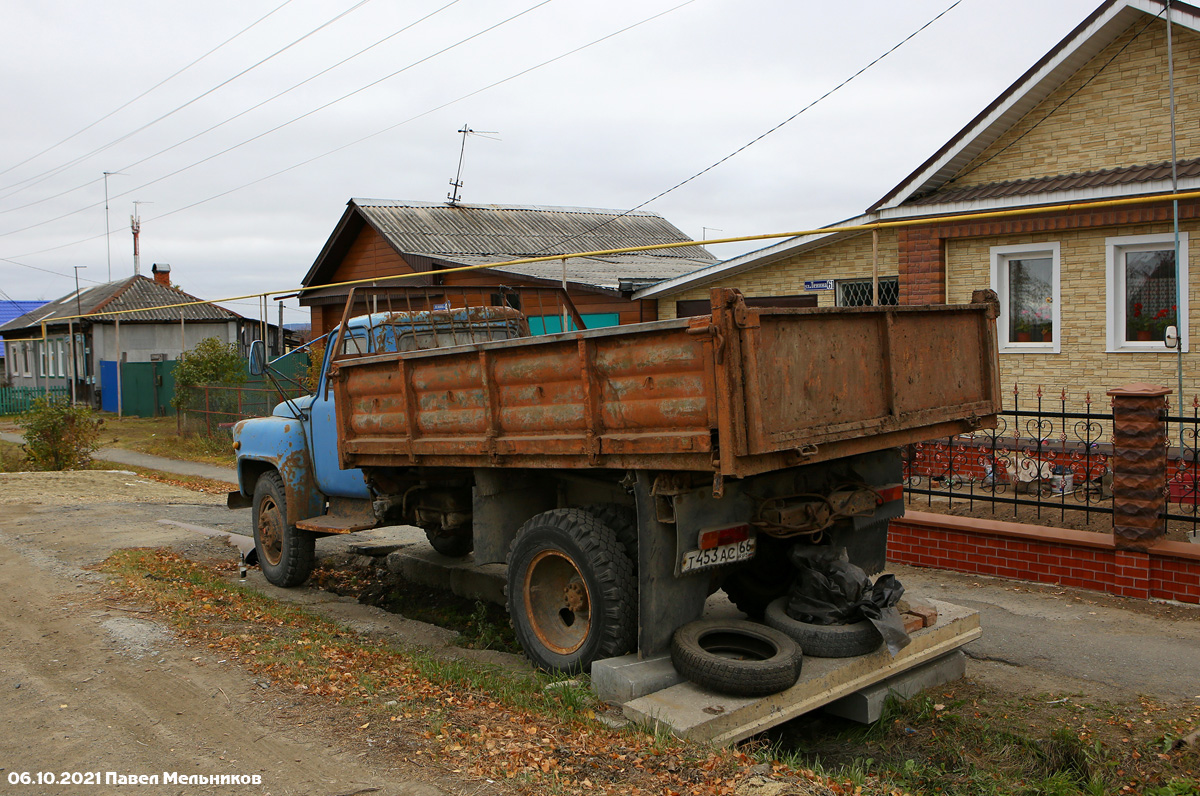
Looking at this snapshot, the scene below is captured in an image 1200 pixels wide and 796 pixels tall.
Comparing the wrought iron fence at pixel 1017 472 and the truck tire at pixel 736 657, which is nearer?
the truck tire at pixel 736 657

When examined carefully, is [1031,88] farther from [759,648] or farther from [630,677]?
[630,677]

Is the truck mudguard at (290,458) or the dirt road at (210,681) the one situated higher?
the truck mudguard at (290,458)

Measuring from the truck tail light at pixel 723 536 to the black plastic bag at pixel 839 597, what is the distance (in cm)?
38

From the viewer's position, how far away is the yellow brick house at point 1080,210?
987 centimetres

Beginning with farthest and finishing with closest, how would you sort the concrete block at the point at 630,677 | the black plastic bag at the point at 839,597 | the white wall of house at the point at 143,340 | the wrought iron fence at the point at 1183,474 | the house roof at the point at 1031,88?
the white wall of house at the point at 143,340 < the house roof at the point at 1031,88 < the wrought iron fence at the point at 1183,474 < the black plastic bag at the point at 839,597 < the concrete block at the point at 630,677

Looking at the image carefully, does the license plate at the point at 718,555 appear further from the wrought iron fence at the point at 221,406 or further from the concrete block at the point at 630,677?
the wrought iron fence at the point at 221,406

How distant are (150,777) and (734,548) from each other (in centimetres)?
298

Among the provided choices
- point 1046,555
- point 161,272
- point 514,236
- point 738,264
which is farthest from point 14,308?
point 1046,555

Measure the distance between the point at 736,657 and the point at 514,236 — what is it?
1849 cm

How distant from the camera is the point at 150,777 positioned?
156 inches

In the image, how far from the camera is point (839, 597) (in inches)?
197

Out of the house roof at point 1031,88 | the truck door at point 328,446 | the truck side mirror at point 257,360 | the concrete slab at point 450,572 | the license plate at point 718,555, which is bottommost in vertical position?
the concrete slab at point 450,572

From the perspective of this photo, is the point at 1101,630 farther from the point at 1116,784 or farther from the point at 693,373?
the point at 693,373

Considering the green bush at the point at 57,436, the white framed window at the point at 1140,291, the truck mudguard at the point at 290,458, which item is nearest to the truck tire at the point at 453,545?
the truck mudguard at the point at 290,458
